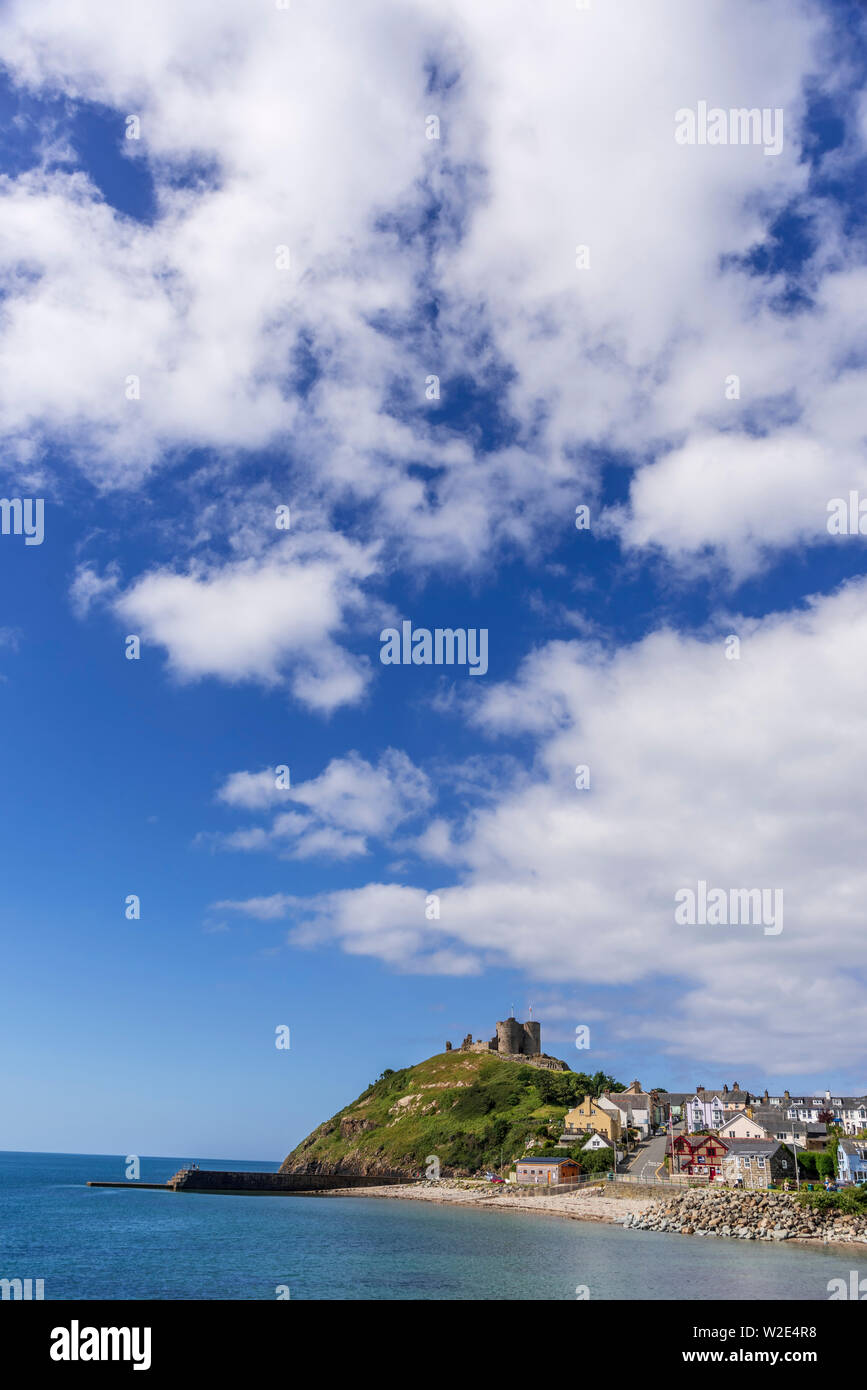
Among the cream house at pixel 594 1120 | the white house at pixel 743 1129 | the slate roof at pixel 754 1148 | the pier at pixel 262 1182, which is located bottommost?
the pier at pixel 262 1182

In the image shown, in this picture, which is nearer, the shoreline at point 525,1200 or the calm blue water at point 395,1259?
the calm blue water at point 395,1259

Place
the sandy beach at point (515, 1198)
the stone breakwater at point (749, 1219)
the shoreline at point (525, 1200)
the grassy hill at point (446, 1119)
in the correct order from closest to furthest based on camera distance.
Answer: the stone breakwater at point (749, 1219) → the shoreline at point (525, 1200) → the sandy beach at point (515, 1198) → the grassy hill at point (446, 1119)

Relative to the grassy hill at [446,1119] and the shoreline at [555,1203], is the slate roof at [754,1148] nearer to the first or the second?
the shoreline at [555,1203]

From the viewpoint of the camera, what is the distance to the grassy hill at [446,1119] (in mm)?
143250

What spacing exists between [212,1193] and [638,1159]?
7230 cm

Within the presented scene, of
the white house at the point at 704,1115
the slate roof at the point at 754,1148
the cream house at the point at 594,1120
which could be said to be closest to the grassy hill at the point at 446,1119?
the cream house at the point at 594,1120

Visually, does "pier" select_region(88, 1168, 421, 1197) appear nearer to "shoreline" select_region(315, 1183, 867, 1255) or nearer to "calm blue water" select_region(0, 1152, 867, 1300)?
"shoreline" select_region(315, 1183, 867, 1255)

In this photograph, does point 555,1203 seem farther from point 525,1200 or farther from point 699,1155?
point 699,1155

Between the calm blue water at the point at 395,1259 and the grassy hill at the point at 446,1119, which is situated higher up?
the calm blue water at the point at 395,1259

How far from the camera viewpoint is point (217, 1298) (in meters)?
45.4

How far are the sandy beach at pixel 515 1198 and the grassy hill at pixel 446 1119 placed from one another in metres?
9.82

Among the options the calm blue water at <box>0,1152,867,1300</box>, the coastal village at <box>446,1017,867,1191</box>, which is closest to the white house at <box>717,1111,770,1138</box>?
the coastal village at <box>446,1017,867,1191</box>
